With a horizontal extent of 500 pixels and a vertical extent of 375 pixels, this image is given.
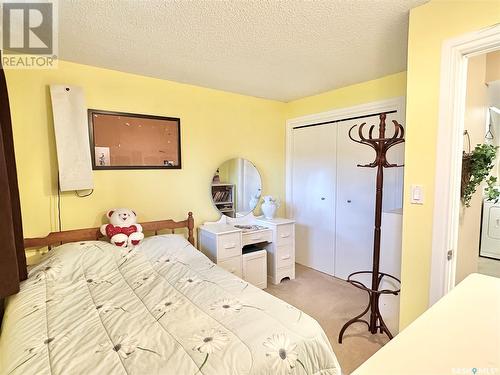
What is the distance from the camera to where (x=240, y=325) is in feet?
4.28

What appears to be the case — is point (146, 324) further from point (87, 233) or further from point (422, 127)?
point (422, 127)

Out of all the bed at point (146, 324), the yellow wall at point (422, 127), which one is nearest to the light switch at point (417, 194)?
the yellow wall at point (422, 127)

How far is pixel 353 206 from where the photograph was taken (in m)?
3.03

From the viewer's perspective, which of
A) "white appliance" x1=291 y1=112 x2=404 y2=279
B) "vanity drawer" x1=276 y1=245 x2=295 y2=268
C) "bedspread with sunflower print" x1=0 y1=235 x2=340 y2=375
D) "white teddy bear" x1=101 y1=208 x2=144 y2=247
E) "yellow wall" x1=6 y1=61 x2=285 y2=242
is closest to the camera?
"bedspread with sunflower print" x1=0 y1=235 x2=340 y2=375

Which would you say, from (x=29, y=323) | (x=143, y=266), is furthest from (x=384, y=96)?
(x=29, y=323)

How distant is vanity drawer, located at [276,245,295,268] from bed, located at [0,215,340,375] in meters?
1.24

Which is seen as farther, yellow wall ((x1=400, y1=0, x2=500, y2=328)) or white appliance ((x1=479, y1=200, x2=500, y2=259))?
white appliance ((x1=479, y1=200, x2=500, y2=259))

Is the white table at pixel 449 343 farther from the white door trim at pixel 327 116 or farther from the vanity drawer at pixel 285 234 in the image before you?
the vanity drawer at pixel 285 234

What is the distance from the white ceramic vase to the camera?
330 cm

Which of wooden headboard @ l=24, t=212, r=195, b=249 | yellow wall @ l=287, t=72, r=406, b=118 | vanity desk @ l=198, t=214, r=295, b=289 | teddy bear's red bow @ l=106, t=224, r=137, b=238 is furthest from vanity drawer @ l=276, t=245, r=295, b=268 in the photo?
yellow wall @ l=287, t=72, r=406, b=118

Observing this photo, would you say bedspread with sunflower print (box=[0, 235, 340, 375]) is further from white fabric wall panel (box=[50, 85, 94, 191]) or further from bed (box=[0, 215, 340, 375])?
white fabric wall panel (box=[50, 85, 94, 191])

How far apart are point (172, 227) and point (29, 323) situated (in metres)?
1.43

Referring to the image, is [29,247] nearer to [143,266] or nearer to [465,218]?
[143,266]

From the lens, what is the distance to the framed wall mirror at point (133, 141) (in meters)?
2.40
